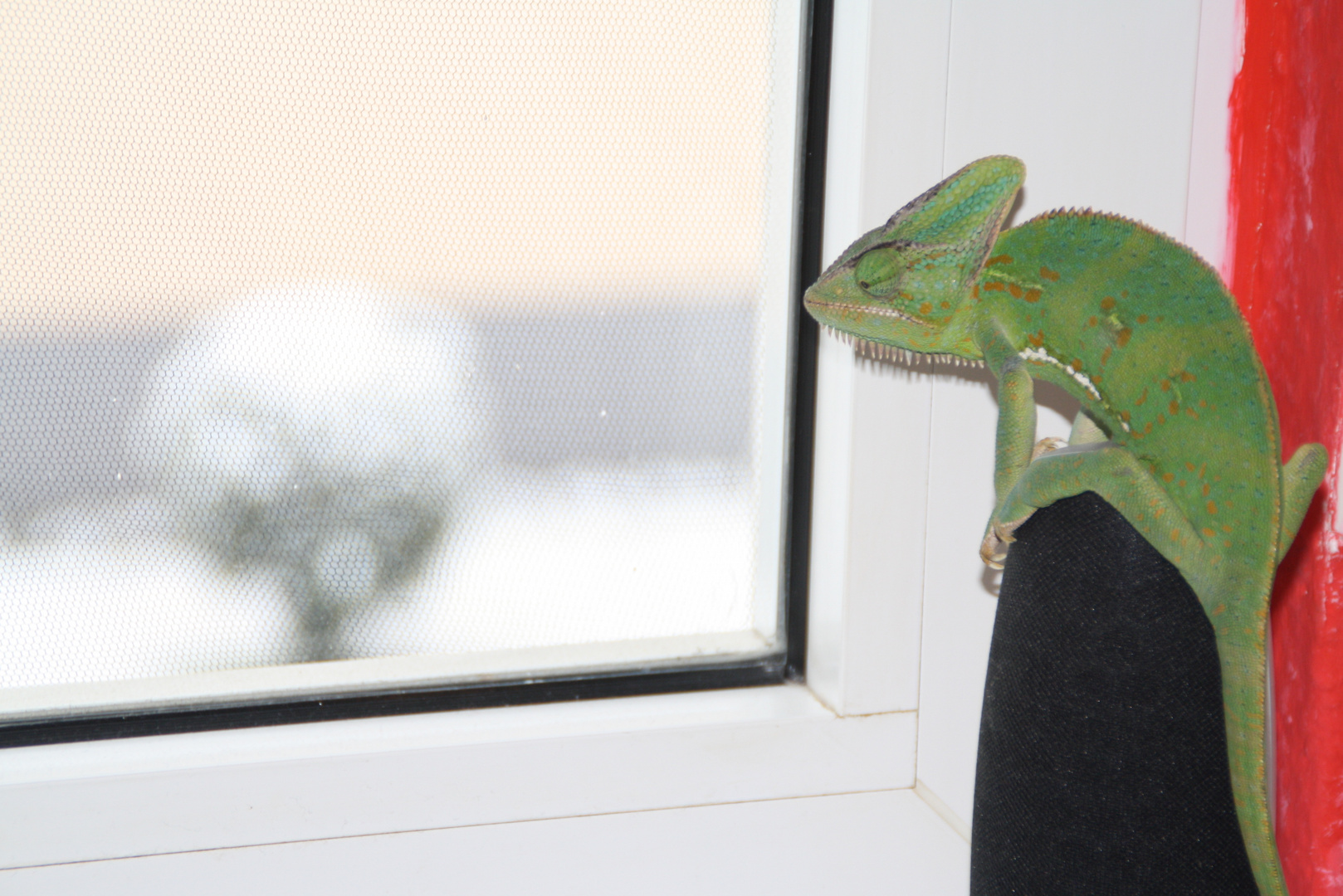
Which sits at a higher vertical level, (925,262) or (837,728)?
(925,262)

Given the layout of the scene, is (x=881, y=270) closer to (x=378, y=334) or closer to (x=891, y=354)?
(x=891, y=354)

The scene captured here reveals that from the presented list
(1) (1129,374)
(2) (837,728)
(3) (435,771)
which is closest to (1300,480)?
(1) (1129,374)

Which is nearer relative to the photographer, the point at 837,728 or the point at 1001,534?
the point at 1001,534

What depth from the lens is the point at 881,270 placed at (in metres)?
0.50

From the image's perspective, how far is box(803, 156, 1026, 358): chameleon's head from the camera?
50 centimetres

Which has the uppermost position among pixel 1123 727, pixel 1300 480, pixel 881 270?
pixel 881 270

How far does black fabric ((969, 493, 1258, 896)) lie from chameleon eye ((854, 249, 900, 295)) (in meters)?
0.15

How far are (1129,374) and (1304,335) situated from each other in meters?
0.22

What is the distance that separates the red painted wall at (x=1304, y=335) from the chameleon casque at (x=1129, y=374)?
12 cm

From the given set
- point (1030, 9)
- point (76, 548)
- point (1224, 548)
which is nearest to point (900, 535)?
point (1224, 548)

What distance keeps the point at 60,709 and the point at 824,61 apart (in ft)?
2.44

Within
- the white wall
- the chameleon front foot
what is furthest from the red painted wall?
the chameleon front foot

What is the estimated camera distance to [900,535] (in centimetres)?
70

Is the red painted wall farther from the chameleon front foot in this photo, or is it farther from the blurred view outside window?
the blurred view outside window
